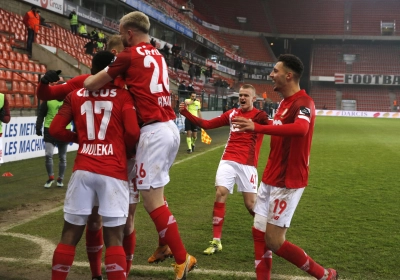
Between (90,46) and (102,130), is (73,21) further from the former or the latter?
(102,130)

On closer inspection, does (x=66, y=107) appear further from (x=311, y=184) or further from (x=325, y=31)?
(x=325, y=31)

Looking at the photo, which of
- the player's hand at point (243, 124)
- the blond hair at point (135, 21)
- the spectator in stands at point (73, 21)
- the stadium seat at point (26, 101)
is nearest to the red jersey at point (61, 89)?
the blond hair at point (135, 21)

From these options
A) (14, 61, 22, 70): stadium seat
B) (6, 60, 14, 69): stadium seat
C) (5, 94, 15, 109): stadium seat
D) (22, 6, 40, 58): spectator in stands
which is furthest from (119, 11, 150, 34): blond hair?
(22, 6, 40, 58): spectator in stands

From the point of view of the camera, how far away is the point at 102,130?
12.3 feet

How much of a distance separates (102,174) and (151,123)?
72cm

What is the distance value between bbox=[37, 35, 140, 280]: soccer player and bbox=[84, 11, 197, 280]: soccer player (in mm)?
164

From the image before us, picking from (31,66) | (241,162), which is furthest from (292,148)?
(31,66)

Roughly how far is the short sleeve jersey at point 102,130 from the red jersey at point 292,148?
128 cm

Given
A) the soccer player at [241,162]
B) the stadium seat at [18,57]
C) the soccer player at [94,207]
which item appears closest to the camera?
the soccer player at [94,207]

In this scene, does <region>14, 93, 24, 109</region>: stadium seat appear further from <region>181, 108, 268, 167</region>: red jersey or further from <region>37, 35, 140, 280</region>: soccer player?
<region>37, 35, 140, 280</region>: soccer player

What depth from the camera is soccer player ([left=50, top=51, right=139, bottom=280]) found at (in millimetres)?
3693

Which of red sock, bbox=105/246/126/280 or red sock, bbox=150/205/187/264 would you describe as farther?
red sock, bbox=150/205/187/264

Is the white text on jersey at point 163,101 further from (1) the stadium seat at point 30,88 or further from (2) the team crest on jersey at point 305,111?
(1) the stadium seat at point 30,88

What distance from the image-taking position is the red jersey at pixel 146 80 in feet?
13.3
